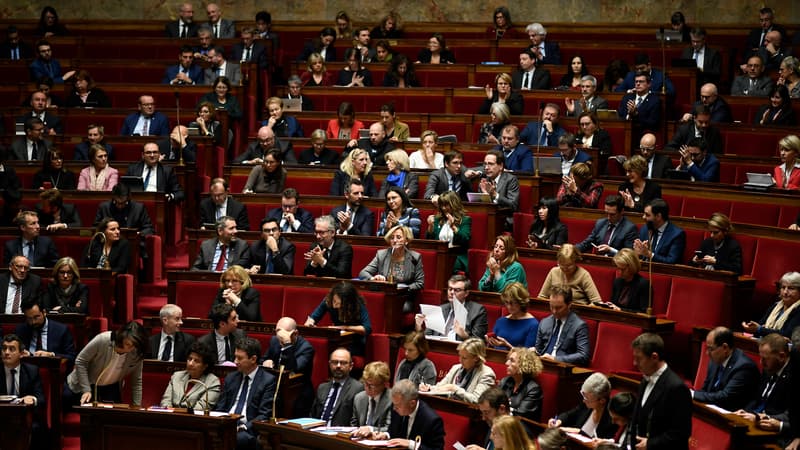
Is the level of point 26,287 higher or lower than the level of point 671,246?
lower

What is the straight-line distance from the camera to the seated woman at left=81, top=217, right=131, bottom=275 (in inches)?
202

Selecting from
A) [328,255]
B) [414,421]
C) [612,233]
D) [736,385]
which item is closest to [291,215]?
[328,255]

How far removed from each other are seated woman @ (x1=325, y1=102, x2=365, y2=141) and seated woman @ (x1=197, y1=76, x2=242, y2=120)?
0.59m

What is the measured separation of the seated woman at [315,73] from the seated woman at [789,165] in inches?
112

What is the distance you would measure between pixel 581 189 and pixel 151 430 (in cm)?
233

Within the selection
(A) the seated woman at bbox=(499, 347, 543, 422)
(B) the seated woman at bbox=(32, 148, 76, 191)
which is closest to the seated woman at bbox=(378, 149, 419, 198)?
(B) the seated woman at bbox=(32, 148, 76, 191)

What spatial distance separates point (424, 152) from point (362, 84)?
1262 millimetres

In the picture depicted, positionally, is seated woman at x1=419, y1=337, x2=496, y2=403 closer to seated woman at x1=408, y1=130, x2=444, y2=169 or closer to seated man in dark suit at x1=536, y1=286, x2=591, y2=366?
seated man in dark suit at x1=536, y1=286, x2=591, y2=366

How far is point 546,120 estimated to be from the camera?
19.8 feet

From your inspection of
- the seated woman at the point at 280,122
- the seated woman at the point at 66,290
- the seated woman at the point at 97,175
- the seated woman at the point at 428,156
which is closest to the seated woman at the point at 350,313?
the seated woman at the point at 66,290

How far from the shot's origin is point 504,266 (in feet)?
15.4

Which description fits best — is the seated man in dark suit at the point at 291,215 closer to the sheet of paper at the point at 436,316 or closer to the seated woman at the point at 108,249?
the seated woman at the point at 108,249

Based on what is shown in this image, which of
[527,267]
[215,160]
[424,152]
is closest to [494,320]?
[527,267]

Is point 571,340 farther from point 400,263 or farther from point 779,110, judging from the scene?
point 779,110
